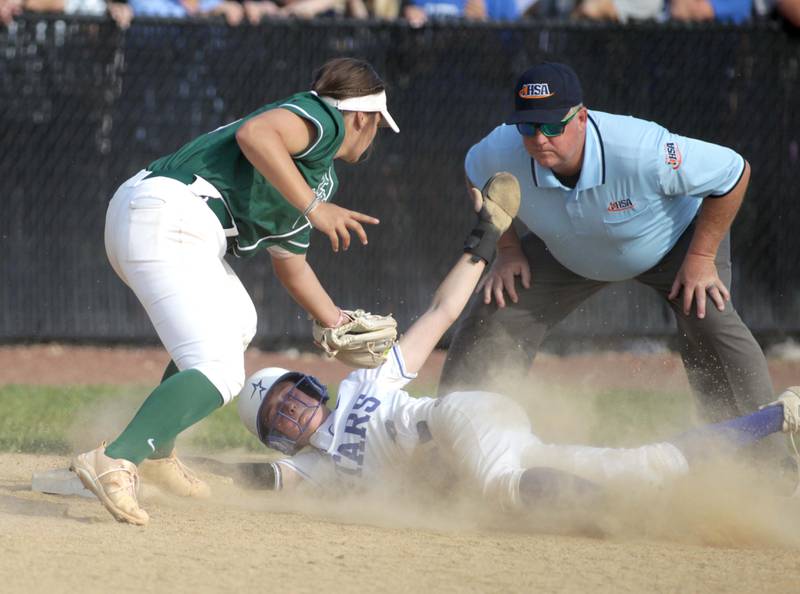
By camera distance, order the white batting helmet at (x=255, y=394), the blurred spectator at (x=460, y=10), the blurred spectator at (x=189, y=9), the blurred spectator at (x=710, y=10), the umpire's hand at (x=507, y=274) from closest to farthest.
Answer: the white batting helmet at (x=255, y=394)
the umpire's hand at (x=507, y=274)
the blurred spectator at (x=189, y=9)
the blurred spectator at (x=460, y=10)
the blurred spectator at (x=710, y=10)

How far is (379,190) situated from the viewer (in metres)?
9.73

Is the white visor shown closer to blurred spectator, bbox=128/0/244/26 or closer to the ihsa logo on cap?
the ihsa logo on cap

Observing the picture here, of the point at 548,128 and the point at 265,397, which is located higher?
the point at 548,128

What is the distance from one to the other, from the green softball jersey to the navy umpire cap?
103 centimetres

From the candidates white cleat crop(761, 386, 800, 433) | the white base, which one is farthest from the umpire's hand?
the white base

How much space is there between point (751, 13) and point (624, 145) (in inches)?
233

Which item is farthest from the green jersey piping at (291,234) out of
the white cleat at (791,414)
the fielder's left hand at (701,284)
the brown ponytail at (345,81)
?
the white cleat at (791,414)

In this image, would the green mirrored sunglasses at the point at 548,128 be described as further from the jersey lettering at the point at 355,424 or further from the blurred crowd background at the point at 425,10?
the blurred crowd background at the point at 425,10

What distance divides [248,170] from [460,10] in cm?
622

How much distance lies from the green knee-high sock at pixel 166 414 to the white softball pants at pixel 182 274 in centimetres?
5

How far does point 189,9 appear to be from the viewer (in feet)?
33.5

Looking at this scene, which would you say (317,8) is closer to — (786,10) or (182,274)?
(786,10)

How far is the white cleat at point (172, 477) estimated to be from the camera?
16.5 feet

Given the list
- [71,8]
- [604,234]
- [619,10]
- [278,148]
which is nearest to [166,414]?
[278,148]
